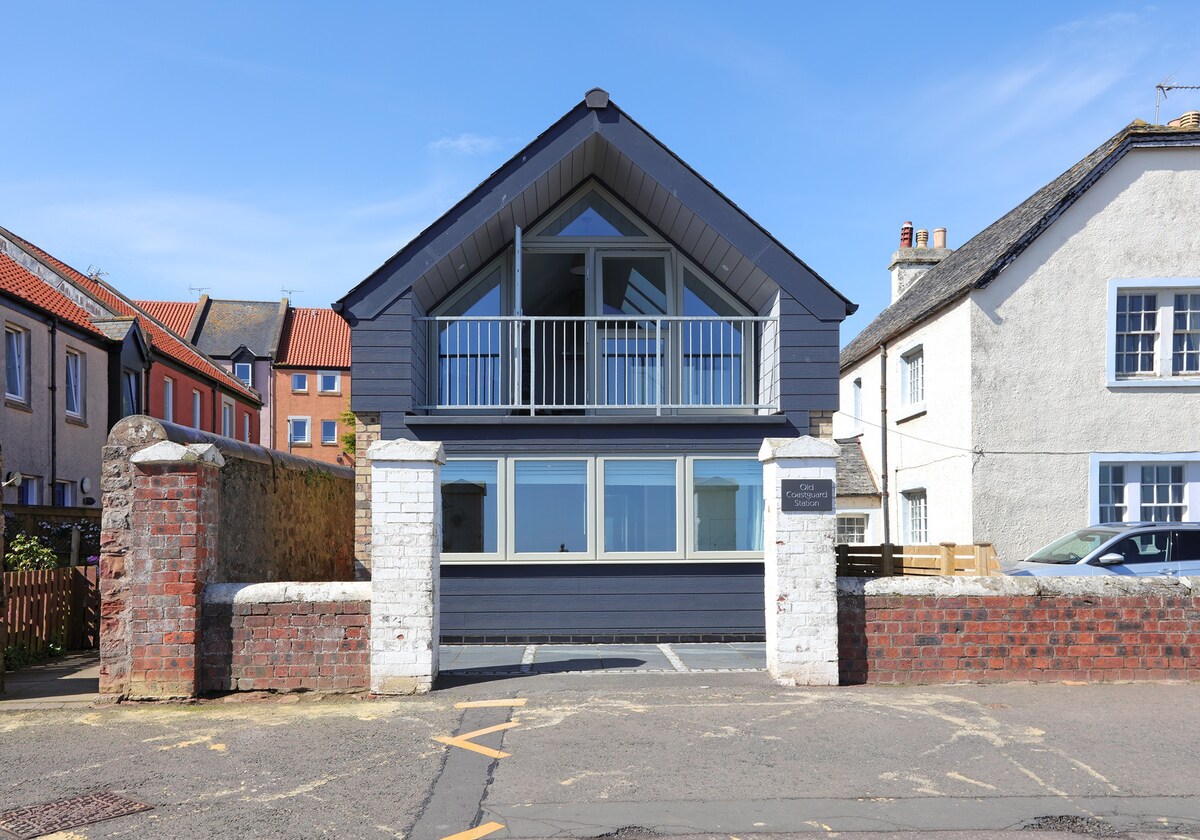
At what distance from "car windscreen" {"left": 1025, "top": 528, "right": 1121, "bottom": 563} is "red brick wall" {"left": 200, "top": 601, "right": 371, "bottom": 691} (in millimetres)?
9341

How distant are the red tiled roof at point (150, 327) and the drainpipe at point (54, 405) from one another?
4.23 metres

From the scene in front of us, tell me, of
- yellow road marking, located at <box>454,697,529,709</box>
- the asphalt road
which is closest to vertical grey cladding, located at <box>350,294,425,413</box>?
the asphalt road

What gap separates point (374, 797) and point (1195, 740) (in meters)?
5.71

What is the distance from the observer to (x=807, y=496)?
8766mm

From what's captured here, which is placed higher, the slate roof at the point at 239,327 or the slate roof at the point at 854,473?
the slate roof at the point at 239,327

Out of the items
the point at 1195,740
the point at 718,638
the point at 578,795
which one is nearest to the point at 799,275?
the point at 718,638

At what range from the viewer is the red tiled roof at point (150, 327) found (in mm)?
24984

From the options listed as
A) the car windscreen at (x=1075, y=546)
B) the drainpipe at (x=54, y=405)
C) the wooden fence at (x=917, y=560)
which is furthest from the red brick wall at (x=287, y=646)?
the drainpipe at (x=54, y=405)

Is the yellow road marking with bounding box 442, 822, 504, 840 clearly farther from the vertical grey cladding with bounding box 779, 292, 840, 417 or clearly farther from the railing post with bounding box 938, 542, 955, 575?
the railing post with bounding box 938, 542, 955, 575

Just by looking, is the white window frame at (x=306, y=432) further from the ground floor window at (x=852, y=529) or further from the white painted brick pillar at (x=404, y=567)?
the white painted brick pillar at (x=404, y=567)

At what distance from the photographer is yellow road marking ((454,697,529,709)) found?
8.04m

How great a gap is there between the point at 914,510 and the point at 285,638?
13604 millimetres

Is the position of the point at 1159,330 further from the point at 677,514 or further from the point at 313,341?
the point at 313,341

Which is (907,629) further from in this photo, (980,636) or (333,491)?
(333,491)
